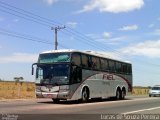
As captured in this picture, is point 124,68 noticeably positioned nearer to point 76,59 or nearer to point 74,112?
point 76,59

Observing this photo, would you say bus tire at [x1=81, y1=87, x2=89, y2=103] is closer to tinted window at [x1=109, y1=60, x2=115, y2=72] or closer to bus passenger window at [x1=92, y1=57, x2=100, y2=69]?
bus passenger window at [x1=92, y1=57, x2=100, y2=69]

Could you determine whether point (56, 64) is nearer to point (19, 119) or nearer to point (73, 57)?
point (73, 57)

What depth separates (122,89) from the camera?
3803 cm

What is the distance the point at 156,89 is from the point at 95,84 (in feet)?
81.3

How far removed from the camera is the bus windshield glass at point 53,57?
2784 cm

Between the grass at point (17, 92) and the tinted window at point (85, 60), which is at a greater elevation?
the tinted window at point (85, 60)

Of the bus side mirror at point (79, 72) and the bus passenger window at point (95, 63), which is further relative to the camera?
the bus passenger window at point (95, 63)

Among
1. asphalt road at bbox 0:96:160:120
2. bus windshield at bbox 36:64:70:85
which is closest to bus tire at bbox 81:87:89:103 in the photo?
bus windshield at bbox 36:64:70:85

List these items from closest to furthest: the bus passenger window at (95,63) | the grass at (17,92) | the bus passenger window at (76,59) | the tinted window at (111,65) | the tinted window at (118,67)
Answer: the bus passenger window at (76,59) < the bus passenger window at (95,63) < the tinted window at (111,65) < the tinted window at (118,67) < the grass at (17,92)

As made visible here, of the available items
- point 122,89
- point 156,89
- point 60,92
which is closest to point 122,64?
point 122,89

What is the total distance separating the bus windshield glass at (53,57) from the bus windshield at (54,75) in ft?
1.29

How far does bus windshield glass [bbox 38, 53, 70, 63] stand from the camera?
2784cm

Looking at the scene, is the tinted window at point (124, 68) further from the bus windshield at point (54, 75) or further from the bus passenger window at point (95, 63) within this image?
the bus windshield at point (54, 75)

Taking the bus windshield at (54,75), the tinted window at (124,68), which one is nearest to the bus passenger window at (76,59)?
the bus windshield at (54,75)
